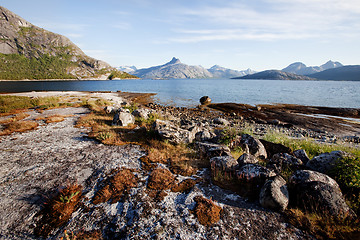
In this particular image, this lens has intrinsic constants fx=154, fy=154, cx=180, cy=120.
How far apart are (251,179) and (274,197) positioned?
4.08 feet

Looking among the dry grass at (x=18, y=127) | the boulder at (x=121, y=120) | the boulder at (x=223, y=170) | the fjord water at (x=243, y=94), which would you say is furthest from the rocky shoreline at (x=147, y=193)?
the fjord water at (x=243, y=94)

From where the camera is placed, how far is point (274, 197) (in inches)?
190

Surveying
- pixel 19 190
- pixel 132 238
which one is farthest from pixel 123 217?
pixel 19 190

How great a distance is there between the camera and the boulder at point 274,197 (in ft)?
15.7

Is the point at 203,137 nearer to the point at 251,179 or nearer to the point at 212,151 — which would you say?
the point at 212,151

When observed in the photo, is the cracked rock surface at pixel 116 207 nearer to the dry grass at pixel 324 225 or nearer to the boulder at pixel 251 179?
the dry grass at pixel 324 225

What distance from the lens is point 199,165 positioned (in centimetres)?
777

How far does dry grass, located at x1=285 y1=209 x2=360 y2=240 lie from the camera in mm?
3949

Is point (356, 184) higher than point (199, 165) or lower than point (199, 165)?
higher

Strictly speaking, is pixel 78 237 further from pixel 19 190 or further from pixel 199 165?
pixel 199 165

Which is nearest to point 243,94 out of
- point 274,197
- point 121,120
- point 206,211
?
point 121,120

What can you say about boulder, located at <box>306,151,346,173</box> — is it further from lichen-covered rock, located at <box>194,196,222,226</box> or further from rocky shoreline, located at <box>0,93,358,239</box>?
lichen-covered rock, located at <box>194,196,222,226</box>

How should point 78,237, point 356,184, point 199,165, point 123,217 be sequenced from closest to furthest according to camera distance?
point 78,237
point 123,217
point 356,184
point 199,165

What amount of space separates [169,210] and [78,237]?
2.40m
